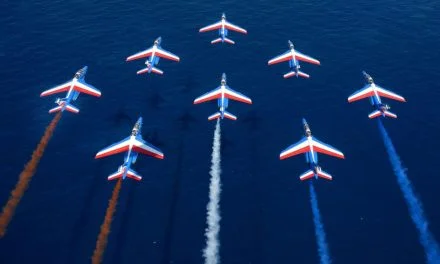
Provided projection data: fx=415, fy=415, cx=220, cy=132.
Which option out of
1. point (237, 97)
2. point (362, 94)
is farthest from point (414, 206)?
point (237, 97)

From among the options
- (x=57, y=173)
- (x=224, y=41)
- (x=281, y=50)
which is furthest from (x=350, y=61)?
(x=57, y=173)

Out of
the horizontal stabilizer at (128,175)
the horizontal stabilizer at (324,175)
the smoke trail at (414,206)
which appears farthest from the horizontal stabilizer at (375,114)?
the horizontal stabilizer at (128,175)

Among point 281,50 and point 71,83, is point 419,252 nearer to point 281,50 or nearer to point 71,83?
point 281,50

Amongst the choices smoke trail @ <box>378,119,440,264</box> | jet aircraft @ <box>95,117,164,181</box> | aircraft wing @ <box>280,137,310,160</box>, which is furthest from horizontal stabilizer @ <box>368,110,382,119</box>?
jet aircraft @ <box>95,117,164,181</box>

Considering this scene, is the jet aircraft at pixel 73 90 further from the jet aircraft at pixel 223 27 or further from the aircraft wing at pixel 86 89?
the jet aircraft at pixel 223 27

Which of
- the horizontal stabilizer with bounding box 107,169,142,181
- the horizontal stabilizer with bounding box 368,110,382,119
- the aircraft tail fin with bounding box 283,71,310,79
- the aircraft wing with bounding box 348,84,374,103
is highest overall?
the aircraft tail fin with bounding box 283,71,310,79

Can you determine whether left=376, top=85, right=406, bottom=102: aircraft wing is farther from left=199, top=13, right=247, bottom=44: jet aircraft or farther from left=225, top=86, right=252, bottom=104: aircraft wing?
left=199, top=13, right=247, bottom=44: jet aircraft
